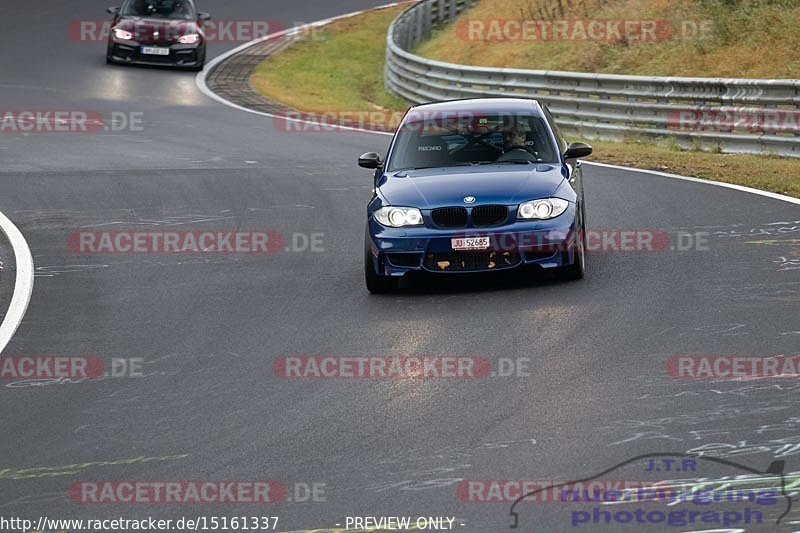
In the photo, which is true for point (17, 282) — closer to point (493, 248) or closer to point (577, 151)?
point (493, 248)

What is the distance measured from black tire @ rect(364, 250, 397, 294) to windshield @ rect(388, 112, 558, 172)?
1298 millimetres

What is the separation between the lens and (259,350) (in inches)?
381

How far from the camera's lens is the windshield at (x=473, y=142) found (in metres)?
12.4

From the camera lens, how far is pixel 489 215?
37.1 ft

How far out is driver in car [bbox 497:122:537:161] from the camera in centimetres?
1233

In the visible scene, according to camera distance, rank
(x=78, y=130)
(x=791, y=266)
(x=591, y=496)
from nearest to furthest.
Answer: (x=591, y=496) → (x=791, y=266) → (x=78, y=130)

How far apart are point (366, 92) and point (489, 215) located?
904 inches

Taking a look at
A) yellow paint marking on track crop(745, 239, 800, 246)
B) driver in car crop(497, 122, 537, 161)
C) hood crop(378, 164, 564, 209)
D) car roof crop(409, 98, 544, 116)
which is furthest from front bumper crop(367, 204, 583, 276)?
yellow paint marking on track crop(745, 239, 800, 246)

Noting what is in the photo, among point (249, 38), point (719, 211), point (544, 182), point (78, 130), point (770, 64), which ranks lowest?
point (249, 38)

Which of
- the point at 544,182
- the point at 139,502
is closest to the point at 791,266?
the point at 544,182

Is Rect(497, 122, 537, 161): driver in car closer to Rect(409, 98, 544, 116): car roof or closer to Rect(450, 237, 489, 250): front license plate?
Rect(409, 98, 544, 116): car roof

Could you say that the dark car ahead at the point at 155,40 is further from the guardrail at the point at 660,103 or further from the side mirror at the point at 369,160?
the side mirror at the point at 369,160

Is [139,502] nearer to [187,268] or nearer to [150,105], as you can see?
[187,268]

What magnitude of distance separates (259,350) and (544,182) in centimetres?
311
